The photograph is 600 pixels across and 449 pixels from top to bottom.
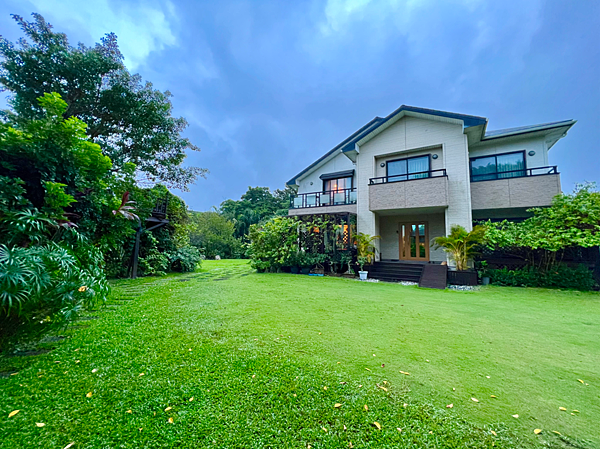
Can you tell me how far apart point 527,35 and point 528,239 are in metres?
29.4

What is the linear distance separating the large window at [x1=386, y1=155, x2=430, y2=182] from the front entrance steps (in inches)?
165

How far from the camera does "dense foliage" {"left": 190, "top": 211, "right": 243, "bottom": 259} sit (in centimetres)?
2272

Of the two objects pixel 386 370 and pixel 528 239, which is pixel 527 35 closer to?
pixel 528 239

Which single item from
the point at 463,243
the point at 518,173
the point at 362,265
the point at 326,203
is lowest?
the point at 362,265

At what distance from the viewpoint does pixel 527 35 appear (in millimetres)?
23250

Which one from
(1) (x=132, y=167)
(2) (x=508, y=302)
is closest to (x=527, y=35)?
(2) (x=508, y=302)

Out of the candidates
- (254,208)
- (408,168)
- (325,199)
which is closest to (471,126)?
(408,168)

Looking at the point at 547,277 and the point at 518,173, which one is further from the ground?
the point at 518,173

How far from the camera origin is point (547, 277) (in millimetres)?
7840

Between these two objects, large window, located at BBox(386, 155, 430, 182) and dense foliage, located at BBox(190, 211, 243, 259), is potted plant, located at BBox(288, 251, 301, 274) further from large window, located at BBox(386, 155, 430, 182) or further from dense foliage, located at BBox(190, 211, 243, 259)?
dense foliage, located at BBox(190, 211, 243, 259)

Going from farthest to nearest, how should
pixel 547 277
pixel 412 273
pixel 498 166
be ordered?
pixel 498 166 < pixel 412 273 < pixel 547 277

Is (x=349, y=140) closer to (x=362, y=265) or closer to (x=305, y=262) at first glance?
(x=362, y=265)

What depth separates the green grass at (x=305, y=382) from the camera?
1.72 metres

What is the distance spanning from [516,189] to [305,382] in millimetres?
11872
